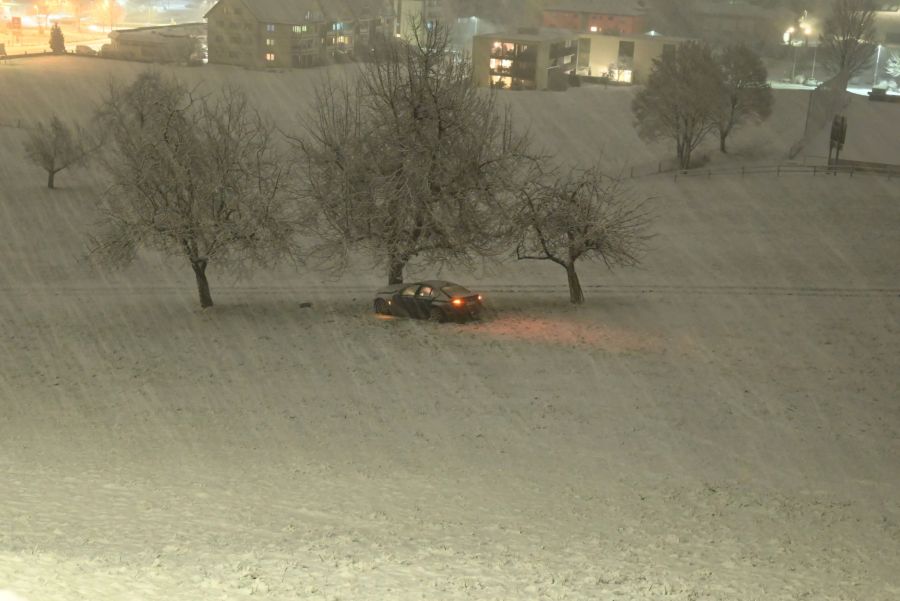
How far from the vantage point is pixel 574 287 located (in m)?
28.0

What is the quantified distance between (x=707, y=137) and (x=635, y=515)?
56.2 m

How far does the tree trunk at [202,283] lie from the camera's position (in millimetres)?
27719

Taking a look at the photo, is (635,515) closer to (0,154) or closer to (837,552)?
(837,552)

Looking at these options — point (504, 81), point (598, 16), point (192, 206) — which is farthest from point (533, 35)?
point (192, 206)

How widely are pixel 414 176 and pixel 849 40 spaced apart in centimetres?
7944

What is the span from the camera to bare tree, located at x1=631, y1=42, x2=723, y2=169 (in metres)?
57.9

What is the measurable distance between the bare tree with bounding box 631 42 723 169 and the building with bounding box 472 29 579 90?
2717 centimetres

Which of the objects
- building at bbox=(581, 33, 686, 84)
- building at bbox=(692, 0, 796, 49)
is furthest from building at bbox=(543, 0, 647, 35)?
building at bbox=(581, 33, 686, 84)

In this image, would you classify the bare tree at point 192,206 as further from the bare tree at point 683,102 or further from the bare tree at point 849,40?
the bare tree at point 849,40

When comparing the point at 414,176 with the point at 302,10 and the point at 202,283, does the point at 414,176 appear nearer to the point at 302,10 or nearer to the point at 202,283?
the point at 202,283

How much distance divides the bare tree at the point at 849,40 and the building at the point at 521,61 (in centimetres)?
2570

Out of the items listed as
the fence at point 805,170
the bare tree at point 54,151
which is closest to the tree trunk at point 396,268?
the fence at point 805,170

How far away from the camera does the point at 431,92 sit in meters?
26.6

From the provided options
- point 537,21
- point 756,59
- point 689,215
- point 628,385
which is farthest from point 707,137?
point 537,21
